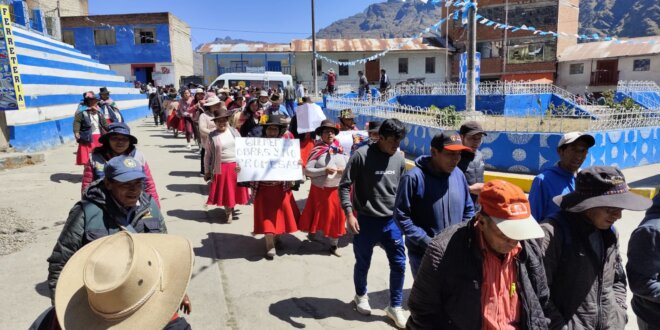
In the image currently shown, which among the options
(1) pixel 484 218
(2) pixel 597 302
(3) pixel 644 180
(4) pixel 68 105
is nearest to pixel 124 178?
(1) pixel 484 218

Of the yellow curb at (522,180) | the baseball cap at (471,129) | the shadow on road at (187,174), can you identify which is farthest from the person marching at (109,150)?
the yellow curb at (522,180)

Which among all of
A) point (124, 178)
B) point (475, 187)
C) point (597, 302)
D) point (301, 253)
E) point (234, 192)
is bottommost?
point (301, 253)

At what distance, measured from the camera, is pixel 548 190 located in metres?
3.00

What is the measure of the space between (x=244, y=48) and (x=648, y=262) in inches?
1590

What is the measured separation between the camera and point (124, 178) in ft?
8.14

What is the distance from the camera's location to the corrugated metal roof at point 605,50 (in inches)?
1266

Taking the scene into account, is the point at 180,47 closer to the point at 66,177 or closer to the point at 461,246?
the point at 66,177

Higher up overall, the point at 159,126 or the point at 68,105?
the point at 68,105

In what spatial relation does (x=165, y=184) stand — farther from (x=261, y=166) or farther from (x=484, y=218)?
(x=484, y=218)

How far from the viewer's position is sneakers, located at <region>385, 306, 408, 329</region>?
3660 millimetres

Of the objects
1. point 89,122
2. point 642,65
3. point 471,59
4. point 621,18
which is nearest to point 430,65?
point 642,65

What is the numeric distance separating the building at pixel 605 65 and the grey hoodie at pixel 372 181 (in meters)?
36.4

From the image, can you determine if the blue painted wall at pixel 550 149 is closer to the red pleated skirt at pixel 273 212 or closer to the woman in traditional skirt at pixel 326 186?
the woman in traditional skirt at pixel 326 186

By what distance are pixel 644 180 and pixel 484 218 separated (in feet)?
28.3
